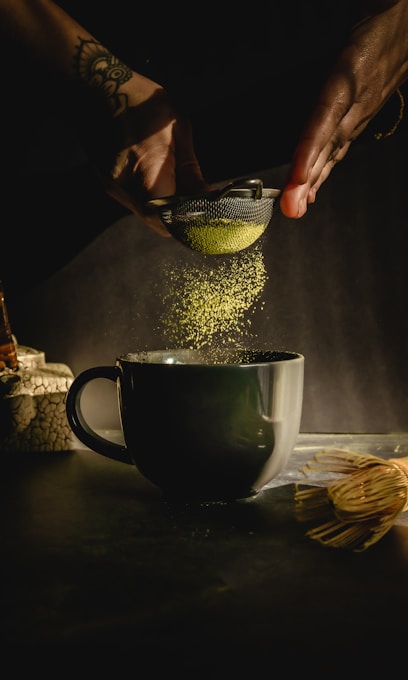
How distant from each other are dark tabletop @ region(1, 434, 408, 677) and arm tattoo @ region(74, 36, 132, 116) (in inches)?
20.1

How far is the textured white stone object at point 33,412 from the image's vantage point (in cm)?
75

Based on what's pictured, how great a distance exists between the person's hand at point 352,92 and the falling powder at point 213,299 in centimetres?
17

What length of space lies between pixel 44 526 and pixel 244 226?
40 cm

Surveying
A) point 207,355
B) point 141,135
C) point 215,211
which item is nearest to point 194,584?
point 207,355

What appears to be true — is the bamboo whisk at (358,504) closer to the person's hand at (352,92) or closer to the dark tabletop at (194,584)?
the dark tabletop at (194,584)

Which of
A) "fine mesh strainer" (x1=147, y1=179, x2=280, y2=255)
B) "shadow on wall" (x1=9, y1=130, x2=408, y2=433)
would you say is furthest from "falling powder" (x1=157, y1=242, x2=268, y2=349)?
"fine mesh strainer" (x1=147, y1=179, x2=280, y2=255)

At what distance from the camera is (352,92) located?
2.36 feet

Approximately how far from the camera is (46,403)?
2.53ft

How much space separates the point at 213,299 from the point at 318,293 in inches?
7.3

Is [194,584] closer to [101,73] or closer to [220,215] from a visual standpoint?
[220,215]

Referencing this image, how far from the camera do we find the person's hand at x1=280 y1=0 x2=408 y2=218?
0.69m

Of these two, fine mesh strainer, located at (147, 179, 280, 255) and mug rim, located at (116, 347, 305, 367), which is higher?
fine mesh strainer, located at (147, 179, 280, 255)

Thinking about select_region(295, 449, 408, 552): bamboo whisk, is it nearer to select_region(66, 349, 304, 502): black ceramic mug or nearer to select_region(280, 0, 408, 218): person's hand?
select_region(66, 349, 304, 502): black ceramic mug

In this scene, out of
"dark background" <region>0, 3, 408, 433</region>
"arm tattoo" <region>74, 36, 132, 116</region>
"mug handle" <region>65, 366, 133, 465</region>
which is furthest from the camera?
"dark background" <region>0, 3, 408, 433</region>
